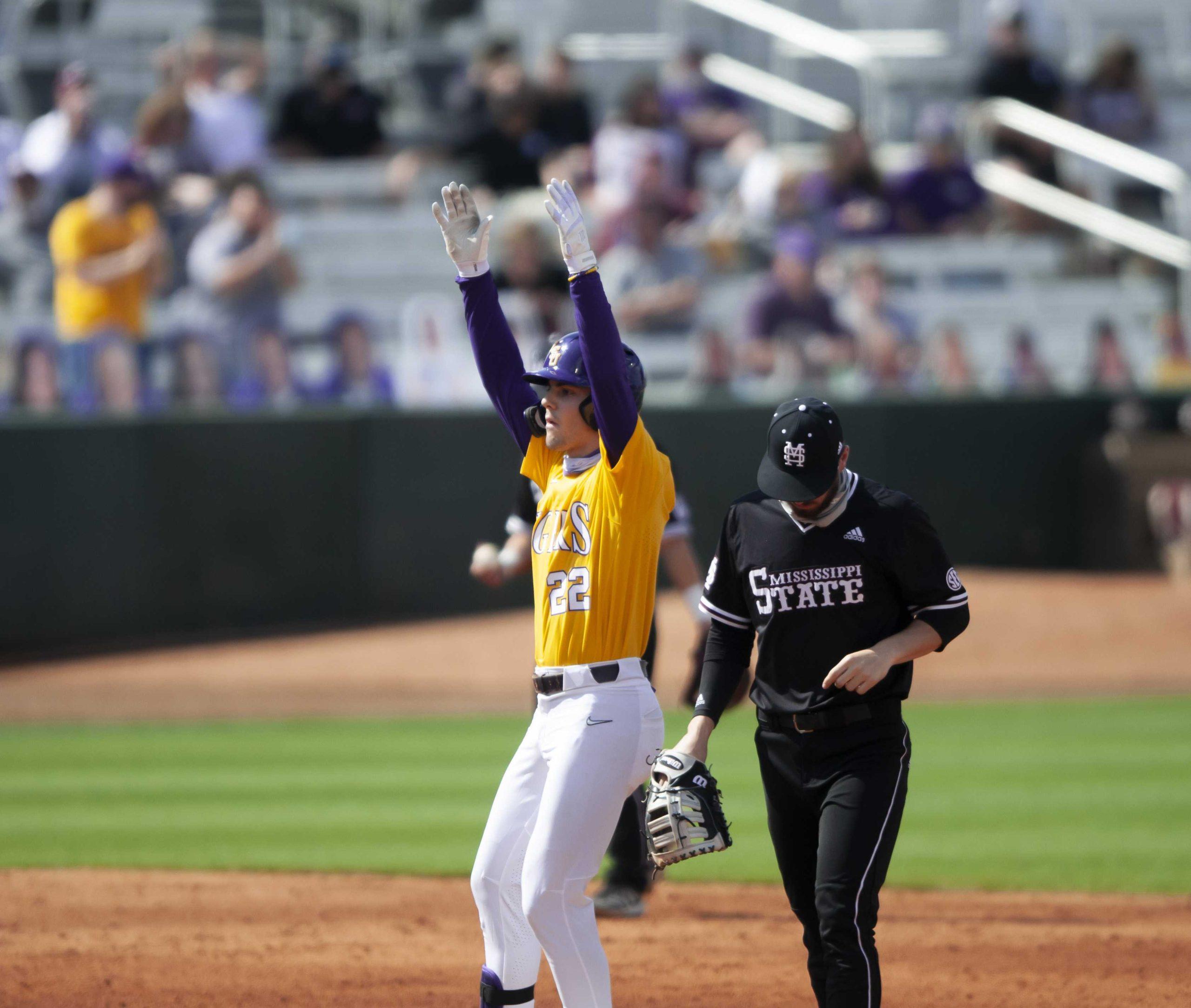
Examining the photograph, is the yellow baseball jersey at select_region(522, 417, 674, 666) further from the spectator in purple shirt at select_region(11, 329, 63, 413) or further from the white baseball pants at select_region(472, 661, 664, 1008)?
the spectator in purple shirt at select_region(11, 329, 63, 413)

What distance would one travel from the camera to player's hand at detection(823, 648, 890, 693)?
4391 millimetres

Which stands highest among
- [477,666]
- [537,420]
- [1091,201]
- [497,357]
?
[497,357]

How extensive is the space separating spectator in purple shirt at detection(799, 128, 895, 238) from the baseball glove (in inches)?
548

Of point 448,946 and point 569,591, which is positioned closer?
point 569,591

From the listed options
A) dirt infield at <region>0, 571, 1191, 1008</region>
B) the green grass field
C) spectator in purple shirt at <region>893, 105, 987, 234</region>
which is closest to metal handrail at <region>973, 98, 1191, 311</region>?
spectator in purple shirt at <region>893, 105, 987, 234</region>

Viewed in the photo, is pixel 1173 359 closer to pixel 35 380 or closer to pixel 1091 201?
pixel 1091 201

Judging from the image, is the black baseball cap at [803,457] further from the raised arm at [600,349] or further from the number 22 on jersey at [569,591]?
the number 22 on jersey at [569,591]

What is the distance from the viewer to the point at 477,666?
48.1 feet

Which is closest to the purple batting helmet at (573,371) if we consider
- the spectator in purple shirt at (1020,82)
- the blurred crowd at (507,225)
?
the blurred crowd at (507,225)

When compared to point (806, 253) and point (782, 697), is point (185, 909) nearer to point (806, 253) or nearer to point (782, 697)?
point (782, 697)

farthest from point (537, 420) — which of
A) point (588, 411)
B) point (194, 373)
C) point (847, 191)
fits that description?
point (847, 191)

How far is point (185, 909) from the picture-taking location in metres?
7.08

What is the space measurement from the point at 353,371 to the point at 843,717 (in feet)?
37.9

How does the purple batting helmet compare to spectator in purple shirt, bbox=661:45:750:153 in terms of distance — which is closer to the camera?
the purple batting helmet
